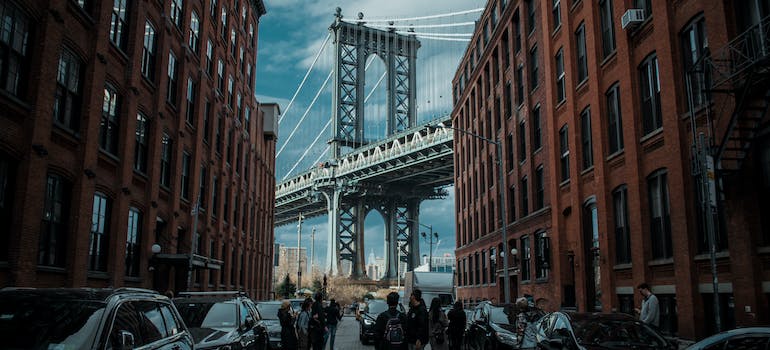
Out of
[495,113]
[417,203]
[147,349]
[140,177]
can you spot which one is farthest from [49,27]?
[417,203]

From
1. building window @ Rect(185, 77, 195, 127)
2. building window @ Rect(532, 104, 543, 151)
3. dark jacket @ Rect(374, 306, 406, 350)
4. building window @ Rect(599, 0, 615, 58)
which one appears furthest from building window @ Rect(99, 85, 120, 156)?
building window @ Rect(532, 104, 543, 151)

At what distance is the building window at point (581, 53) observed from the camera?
24.1m

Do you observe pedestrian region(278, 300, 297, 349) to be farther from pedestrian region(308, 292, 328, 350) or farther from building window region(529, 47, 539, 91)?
building window region(529, 47, 539, 91)

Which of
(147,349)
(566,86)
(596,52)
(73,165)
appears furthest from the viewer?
(566,86)

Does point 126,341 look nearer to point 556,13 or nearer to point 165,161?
point 165,161

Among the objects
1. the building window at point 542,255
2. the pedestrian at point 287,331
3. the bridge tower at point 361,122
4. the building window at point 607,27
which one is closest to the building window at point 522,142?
the building window at point 542,255

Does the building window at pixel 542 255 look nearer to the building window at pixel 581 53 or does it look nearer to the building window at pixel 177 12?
the building window at pixel 581 53

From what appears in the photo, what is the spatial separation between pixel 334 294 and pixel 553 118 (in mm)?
59952

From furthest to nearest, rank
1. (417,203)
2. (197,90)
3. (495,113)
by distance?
(417,203)
(495,113)
(197,90)

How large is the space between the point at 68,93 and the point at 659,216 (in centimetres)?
1637

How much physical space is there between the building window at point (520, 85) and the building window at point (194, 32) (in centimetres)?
1597

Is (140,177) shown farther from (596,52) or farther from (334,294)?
(334,294)

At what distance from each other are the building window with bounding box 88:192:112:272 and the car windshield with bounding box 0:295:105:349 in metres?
13.3

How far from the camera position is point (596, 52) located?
22.3 meters
